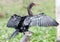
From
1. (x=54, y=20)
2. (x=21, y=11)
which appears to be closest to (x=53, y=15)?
(x=54, y=20)

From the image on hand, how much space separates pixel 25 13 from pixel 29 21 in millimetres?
156

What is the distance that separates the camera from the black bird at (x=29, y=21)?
16.6ft

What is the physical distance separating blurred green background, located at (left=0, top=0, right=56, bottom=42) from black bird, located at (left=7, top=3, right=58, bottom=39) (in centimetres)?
5

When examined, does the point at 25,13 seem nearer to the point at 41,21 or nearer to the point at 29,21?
the point at 29,21

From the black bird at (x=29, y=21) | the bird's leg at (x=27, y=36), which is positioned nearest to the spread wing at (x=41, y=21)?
the black bird at (x=29, y=21)

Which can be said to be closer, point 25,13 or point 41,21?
point 41,21

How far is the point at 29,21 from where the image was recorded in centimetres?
508

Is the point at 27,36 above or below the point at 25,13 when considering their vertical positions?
below

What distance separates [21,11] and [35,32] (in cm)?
36

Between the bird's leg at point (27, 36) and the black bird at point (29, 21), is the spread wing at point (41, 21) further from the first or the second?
the bird's leg at point (27, 36)

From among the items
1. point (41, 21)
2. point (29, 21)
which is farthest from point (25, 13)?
point (41, 21)

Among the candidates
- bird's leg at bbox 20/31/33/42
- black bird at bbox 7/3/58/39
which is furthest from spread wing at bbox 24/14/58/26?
bird's leg at bbox 20/31/33/42

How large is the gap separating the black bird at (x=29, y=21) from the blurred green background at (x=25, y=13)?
0.17 ft

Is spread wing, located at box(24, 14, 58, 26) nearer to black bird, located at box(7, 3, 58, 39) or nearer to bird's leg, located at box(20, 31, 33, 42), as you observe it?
black bird, located at box(7, 3, 58, 39)
